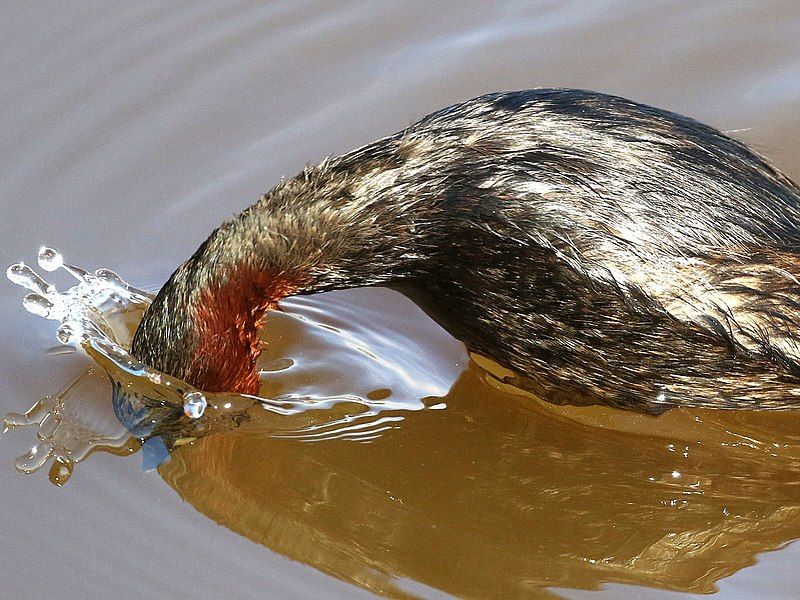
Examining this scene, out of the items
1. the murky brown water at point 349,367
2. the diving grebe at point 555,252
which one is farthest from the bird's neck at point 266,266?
the murky brown water at point 349,367

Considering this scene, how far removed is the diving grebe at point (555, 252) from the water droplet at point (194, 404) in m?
0.08

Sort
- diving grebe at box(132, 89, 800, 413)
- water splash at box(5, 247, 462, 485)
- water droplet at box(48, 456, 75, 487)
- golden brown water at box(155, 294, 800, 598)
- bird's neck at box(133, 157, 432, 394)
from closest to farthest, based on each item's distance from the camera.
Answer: diving grebe at box(132, 89, 800, 413)
golden brown water at box(155, 294, 800, 598)
bird's neck at box(133, 157, 432, 394)
water droplet at box(48, 456, 75, 487)
water splash at box(5, 247, 462, 485)

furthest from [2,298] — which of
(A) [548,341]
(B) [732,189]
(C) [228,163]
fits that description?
(B) [732,189]

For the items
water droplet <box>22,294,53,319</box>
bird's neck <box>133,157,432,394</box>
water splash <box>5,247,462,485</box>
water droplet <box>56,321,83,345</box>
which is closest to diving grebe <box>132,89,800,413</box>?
bird's neck <box>133,157,432,394</box>

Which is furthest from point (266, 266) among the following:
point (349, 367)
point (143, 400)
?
point (349, 367)

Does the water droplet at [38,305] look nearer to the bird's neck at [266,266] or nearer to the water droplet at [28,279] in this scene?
the water droplet at [28,279]

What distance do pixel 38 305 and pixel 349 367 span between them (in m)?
1.54

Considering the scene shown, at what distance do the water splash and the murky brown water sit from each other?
51 mm

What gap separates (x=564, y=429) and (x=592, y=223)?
4.49 ft

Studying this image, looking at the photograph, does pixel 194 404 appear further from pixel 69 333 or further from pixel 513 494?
pixel 513 494

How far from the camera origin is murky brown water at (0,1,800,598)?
500 cm

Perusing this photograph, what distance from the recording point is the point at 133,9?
310 inches

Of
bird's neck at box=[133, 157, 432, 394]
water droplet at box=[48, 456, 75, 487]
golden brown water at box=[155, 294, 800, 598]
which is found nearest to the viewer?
golden brown water at box=[155, 294, 800, 598]

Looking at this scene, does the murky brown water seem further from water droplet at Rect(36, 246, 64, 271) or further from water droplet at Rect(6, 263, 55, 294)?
water droplet at Rect(36, 246, 64, 271)
